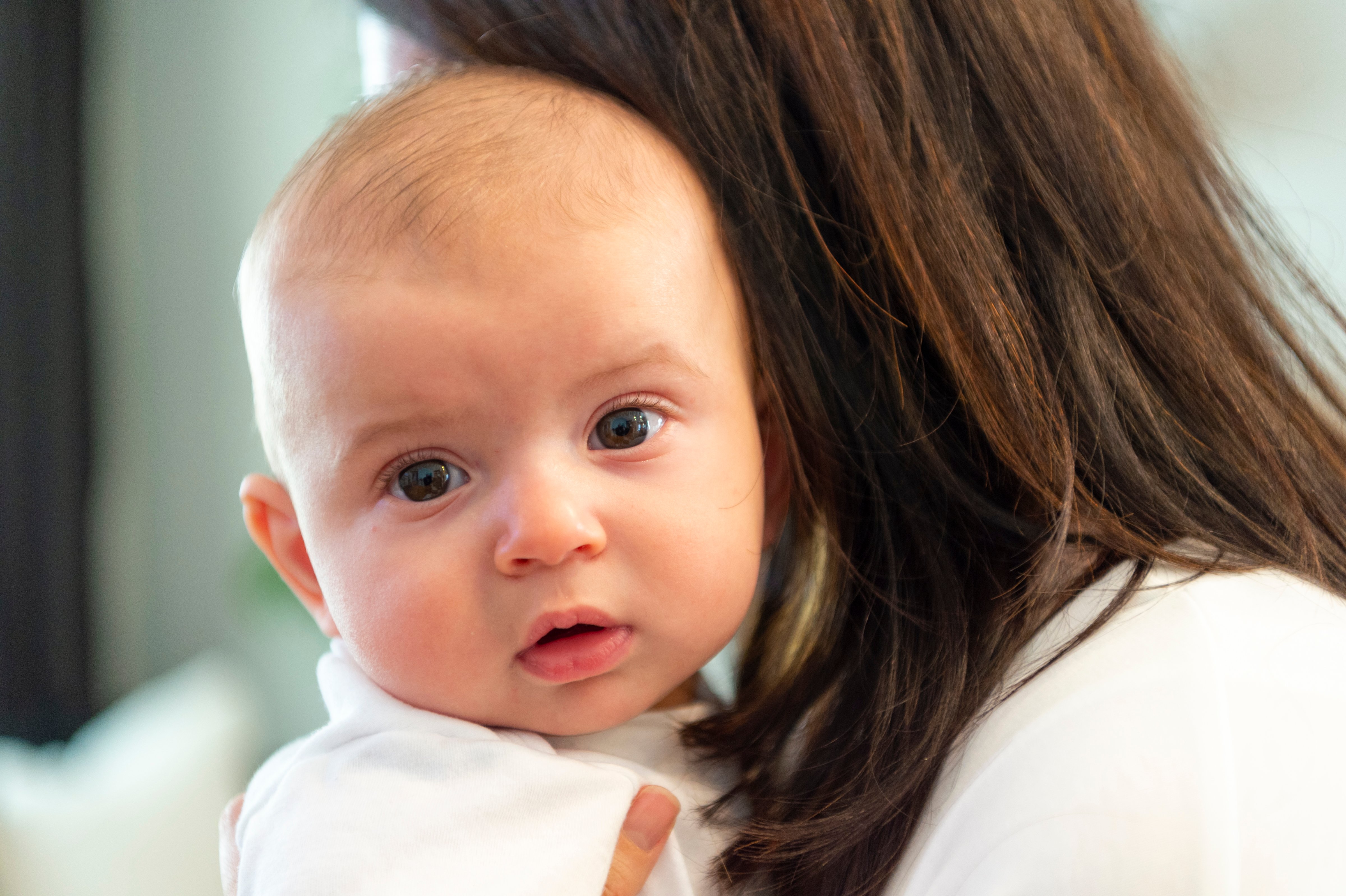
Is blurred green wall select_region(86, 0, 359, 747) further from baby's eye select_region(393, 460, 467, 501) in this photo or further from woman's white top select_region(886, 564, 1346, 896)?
woman's white top select_region(886, 564, 1346, 896)

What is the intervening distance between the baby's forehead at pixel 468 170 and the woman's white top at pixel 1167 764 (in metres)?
0.44

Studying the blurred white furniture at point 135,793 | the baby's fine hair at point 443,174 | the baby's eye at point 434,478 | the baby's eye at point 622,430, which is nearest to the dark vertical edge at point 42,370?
the blurred white furniture at point 135,793

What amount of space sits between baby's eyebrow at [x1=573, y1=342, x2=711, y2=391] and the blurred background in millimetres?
1247

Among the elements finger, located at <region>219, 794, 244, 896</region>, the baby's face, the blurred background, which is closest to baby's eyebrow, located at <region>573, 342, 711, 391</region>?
the baby's face

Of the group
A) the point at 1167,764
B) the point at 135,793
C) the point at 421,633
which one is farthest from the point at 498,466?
the point at 135,793

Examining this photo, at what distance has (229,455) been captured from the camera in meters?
2.70

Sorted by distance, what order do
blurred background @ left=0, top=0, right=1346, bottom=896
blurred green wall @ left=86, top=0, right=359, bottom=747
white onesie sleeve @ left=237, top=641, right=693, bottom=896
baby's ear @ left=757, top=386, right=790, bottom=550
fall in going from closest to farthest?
white onesie sleeve @ left=237, top=641, right=693, bottom=896 < baby's ear @ left=757, top=386, right=790, bottom=550 < blurred background @ left=0, top=0, right=1346, bottom=896 < blurred green wall @ left=86, top=0, right=359, bottom=747

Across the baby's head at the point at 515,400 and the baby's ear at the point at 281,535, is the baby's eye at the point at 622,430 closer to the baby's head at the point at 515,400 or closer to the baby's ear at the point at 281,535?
the baby's head at the point at 515,400

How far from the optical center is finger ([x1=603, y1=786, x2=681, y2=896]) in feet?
2.37

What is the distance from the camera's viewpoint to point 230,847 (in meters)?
0.92

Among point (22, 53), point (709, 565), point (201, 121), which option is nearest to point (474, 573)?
point (709, 565)

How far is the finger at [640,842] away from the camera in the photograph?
0.72 m

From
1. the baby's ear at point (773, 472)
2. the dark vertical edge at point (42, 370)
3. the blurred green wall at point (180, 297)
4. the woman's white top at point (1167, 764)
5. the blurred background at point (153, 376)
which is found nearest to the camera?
the woman's white top at point (1167, 764)

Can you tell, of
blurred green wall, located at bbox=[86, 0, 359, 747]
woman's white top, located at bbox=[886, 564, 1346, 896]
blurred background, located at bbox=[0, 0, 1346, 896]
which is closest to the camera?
woman's white top, located at bbox=[886, 564, 1346, 896]
